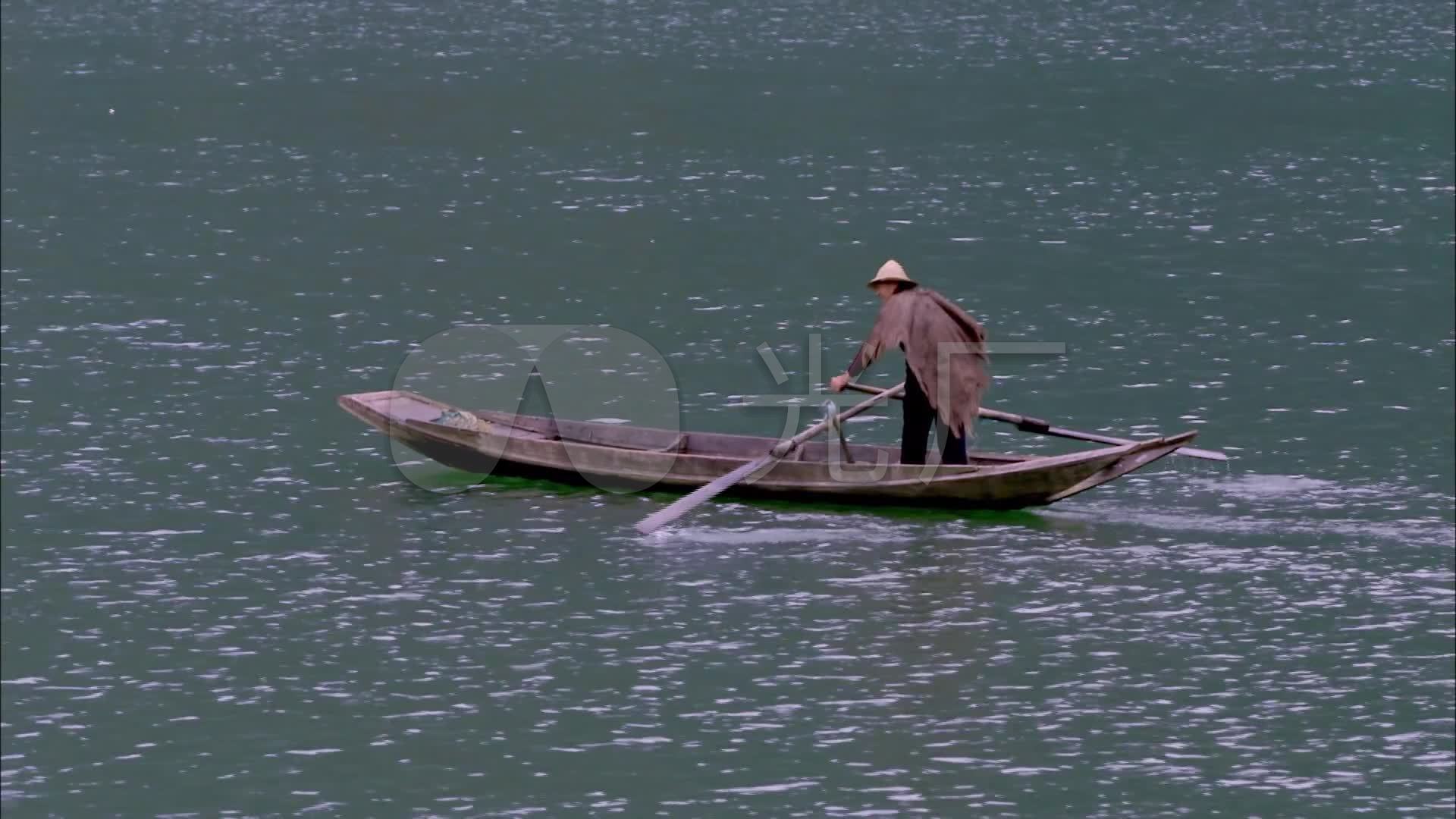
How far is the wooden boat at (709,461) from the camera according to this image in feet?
77.0

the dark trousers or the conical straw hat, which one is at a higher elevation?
the conical straw hat

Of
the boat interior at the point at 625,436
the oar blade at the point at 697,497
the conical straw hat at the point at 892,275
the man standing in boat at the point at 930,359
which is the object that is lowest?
the oar blade at the point at 697,497

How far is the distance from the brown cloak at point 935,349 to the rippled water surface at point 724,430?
1249 mm

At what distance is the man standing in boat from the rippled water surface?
41.4 inches

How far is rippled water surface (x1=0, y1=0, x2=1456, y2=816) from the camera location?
61.5 feet

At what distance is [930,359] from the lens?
78.2ft

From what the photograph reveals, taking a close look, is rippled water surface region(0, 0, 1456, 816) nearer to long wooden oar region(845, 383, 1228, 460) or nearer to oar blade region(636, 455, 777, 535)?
oar blade region(636, 455, 777, 535)

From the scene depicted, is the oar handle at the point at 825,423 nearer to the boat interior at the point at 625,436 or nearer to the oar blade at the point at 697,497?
the oar blade at the point at 697,497

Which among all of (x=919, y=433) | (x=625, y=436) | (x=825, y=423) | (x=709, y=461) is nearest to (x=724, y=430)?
(x=625, y=436)

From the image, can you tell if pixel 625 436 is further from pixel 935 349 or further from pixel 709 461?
pixel 935 349

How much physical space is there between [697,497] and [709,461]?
991 mm

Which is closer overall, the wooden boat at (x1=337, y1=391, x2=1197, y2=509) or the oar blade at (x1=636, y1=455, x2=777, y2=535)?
the oar blade at (x1=636, y1=455, x2=777, y2=535)

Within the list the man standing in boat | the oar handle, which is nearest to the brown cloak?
the man standing in boat

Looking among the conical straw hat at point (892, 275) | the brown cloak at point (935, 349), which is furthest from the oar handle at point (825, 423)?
the conical straw hat at point (892, 275)
